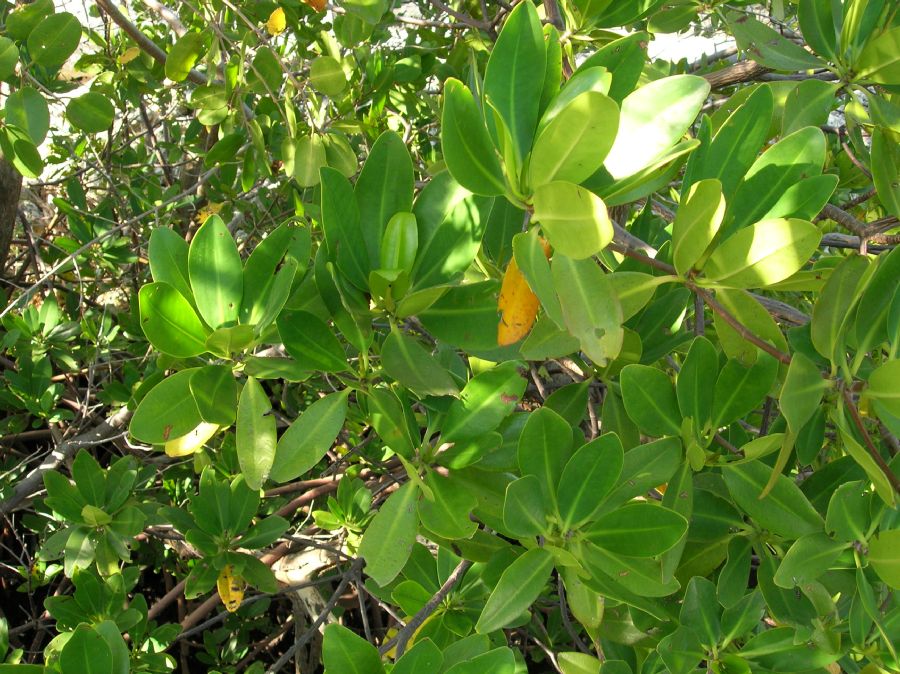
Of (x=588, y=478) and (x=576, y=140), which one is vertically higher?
(x=576, y=140)

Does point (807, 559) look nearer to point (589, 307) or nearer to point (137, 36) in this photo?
point (589, 307)

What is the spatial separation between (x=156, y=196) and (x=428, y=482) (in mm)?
1859

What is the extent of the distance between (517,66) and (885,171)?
21.7 inches

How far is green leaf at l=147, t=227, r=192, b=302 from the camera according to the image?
0.79 meters

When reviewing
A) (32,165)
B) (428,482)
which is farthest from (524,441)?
(32,165)

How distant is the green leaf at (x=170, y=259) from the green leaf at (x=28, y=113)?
1.54 ft

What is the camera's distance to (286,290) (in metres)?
0.69

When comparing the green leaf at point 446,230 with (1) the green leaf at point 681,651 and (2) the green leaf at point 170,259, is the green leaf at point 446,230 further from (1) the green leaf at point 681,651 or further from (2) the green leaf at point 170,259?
(1) the green leaf at point 681,651

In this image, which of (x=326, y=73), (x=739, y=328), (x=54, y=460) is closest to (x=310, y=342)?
(x=739, y=328)

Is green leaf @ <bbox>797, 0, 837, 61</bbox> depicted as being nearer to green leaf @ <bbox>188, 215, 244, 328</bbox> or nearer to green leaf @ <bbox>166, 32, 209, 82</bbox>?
green leaf @ <bbox>188, 215, 244, 328</bbox>

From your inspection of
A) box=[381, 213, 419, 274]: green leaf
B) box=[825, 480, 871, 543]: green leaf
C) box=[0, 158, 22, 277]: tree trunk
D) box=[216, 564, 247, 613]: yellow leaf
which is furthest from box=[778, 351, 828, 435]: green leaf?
box=[0, 158, 22, 277]: tree trunk

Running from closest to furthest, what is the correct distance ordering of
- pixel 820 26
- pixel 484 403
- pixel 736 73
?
1. pixel 484 403
2. pixel 820 26
3. pixel 736 73

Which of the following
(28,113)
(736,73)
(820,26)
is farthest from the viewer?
(736,73)

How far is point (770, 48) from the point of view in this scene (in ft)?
3.40
